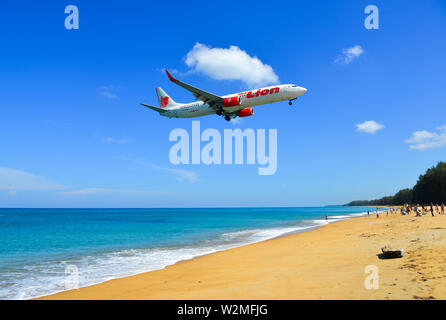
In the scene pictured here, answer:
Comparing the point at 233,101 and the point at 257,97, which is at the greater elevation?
the point at 257,97

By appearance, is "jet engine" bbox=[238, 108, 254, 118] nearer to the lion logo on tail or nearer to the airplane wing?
the airplane wing

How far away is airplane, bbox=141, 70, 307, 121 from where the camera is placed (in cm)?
2759

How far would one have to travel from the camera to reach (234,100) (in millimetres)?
29156

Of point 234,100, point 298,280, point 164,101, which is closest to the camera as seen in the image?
point 298,280

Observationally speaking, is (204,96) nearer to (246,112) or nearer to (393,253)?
(246,112)

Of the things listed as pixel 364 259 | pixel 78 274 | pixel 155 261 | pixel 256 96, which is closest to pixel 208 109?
pixel 256 96

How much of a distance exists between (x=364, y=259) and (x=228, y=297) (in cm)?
737

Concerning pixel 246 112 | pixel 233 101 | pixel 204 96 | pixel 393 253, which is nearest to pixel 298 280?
pixel 393 253

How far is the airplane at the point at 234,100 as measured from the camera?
1086 inches

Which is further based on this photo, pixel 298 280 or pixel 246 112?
pixel 246 112

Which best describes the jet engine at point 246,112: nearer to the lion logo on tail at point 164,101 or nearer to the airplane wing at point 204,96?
the airplane wing at point 204,96

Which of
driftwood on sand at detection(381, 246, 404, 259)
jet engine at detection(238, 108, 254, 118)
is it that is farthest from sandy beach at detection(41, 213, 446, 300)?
jet engine at detection(238, 108, 254, 118)
